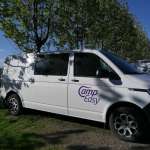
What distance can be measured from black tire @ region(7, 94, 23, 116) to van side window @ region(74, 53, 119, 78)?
262 cm

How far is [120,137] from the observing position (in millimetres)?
7020

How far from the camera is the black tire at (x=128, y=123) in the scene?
6742 mm

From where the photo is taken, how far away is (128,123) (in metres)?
6.95

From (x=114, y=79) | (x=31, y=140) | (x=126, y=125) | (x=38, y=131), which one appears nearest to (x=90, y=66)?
(x=114, y=79)

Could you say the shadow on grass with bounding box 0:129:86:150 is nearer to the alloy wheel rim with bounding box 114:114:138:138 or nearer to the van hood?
the alloy wheel rim with bounding box 114:114:138:138

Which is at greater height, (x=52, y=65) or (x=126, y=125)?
(x=52, y=65)

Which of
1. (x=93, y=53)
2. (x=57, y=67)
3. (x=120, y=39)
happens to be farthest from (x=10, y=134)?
(x=120, y=39)

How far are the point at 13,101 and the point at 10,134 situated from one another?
2351 mm

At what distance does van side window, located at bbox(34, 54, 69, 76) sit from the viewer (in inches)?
332

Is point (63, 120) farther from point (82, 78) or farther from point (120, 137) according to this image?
point (120, 137)

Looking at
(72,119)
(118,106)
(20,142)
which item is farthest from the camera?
(72,119)

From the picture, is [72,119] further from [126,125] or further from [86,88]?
[126,125]

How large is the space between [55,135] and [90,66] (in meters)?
1.82

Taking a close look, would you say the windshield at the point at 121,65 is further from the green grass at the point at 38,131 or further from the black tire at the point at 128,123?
the green grass at the point at 38,131
